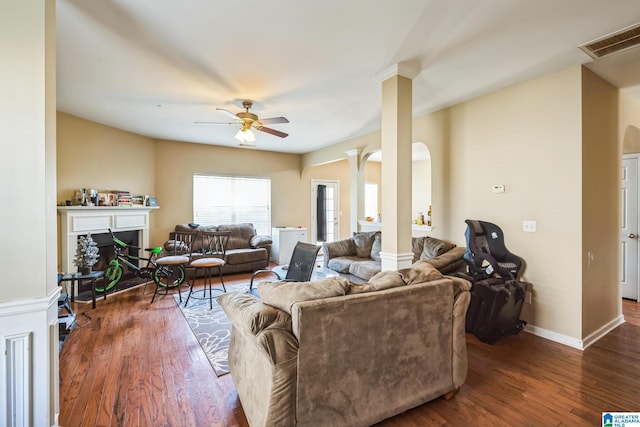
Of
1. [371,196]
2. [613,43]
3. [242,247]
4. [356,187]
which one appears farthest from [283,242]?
[613,43]

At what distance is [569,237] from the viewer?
2.96 meters

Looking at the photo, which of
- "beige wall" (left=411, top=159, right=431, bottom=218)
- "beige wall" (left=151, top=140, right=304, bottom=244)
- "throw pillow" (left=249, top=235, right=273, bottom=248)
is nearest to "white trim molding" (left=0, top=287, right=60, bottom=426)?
"throw pillow" (left=249, top=235, right=273, bottom=248)

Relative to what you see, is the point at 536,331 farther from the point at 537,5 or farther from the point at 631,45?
the point at 537,5

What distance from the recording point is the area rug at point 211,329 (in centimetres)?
267

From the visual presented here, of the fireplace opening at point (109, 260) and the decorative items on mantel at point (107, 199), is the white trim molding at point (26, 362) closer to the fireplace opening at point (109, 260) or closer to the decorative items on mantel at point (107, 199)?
the fireplace opening at point (109, 260)

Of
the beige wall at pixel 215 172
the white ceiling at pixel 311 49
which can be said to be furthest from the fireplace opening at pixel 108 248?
the white ceiling at pixel 311 49

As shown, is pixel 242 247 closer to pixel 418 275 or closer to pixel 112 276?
pixel 112 276

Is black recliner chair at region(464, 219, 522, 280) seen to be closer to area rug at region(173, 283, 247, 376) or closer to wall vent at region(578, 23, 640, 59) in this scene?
wall vent at region(578, 23, 640, 59)

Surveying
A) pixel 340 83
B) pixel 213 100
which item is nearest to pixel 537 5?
pixel 340 83

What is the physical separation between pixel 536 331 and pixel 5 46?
4878 millimetres

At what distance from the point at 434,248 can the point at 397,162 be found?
158 cm

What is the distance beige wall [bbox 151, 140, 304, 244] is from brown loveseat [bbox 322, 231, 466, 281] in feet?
9.42

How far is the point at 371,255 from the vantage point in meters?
4.98

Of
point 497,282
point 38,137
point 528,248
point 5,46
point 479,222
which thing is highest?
point 5,46
